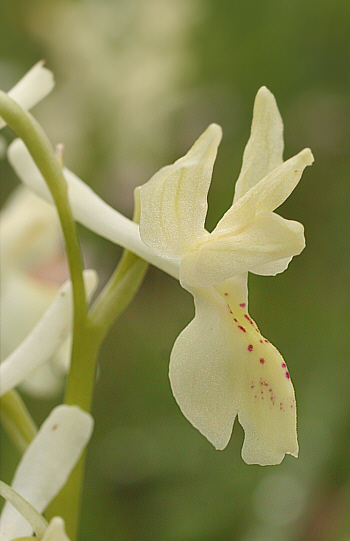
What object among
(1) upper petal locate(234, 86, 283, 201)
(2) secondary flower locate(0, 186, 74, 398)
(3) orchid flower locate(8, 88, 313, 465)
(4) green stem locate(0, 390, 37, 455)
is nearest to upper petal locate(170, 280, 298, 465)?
(3) orchid flower locate(8, 88, 313, 465)

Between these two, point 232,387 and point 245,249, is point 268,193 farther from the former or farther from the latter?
point 232,387

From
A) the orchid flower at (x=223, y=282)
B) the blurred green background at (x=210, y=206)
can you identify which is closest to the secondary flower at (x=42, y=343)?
the orchid flower at (x=223, y=282)

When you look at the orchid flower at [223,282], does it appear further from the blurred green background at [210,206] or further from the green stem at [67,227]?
the blurred green background at [210,206]

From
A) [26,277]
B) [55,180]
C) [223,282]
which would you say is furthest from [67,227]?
[26,277]

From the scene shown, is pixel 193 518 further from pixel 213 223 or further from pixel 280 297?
pixel 213 223

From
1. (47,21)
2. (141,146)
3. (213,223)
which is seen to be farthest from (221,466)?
(47,21)

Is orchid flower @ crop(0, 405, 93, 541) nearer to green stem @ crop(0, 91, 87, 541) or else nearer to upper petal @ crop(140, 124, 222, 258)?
green stem @ crop(0, 91, 87, 541)
